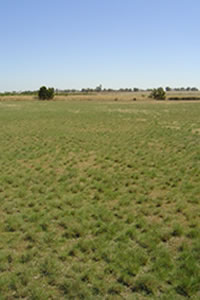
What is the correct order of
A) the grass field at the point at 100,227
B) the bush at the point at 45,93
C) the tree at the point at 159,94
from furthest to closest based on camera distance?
the tree at the point at 159,94 < the bush at the point at 45,93 < the grass field at the point at 100,227

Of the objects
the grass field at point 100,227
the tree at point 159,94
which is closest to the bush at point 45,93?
the tree at point 159,94

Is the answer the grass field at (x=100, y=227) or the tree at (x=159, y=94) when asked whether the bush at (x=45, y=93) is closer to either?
the tree at (x=159, y=94)

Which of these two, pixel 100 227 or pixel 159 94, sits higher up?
pixel 159 94

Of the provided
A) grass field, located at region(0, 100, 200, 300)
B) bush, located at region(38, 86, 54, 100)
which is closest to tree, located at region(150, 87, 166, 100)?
bush, located at region(38, 86, 54, 100)

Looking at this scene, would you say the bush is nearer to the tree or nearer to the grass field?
the tree

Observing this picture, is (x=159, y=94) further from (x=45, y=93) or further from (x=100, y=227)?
(x=100, y=227)

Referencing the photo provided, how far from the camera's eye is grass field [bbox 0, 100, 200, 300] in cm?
282

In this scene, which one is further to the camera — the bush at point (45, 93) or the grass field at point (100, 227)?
the bush at point (45, 93)

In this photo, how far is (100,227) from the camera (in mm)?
4094

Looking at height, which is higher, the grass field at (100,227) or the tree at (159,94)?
the tree at (159,94)

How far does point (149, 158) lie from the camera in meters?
8.56

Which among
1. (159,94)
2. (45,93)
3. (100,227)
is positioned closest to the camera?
(100,227)

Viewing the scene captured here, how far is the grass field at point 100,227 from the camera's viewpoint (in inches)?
111

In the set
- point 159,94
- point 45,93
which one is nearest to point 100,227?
point 45,93
